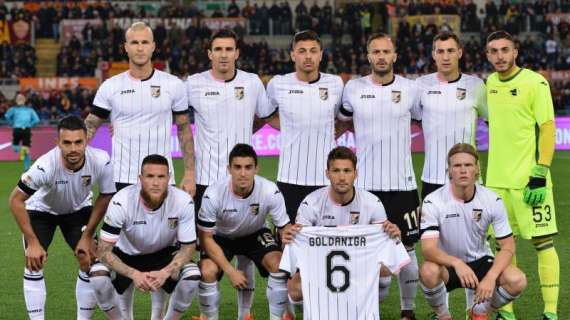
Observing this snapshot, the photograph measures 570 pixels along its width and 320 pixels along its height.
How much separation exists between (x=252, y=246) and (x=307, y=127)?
950 mm

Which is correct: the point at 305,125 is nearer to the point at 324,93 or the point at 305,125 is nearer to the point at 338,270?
the point at 324,93

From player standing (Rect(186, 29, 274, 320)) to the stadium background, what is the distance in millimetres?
16977

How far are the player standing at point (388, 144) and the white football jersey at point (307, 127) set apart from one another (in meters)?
0.18

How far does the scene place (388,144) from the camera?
7762 mm

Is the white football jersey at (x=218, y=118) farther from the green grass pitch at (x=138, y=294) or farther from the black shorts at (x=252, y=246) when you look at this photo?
the green grass pitch at (x=138, y=294)

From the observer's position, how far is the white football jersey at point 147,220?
7.10 meters

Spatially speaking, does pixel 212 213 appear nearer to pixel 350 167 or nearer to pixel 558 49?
pixel 350 167

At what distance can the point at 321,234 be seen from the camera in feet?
22.6

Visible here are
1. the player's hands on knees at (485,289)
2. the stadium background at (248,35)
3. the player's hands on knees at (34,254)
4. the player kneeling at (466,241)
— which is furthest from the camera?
the stadium background at (248,35)

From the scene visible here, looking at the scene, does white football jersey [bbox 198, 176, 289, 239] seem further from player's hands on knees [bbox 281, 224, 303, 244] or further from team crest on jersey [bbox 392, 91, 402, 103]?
team crest on jersey [bbox 392, 91, 402, 103]

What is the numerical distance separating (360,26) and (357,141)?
2518 cm

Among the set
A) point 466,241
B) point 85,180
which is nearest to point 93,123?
point 85,180

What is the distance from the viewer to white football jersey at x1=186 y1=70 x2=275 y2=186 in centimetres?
775

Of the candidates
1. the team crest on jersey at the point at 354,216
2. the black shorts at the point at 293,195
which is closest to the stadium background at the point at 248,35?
the black shorts at the point at 293,195
